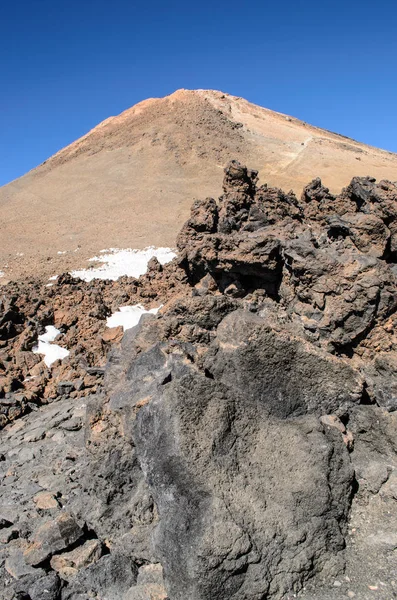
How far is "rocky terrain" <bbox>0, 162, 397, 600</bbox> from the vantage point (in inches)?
138

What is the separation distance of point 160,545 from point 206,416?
3.28ft

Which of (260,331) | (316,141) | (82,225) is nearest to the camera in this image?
(260,331)

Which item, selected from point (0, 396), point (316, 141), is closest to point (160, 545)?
point (0, 396)

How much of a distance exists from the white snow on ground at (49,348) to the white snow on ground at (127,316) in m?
1.22

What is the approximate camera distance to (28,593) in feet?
12.2

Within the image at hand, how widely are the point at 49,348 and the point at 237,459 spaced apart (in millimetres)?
6953

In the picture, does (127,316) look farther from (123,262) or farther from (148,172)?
(148,172)

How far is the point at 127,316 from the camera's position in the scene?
11031mm

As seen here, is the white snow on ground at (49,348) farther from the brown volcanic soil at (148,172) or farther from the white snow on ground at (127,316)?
the brown volcanic soil at (148,172)

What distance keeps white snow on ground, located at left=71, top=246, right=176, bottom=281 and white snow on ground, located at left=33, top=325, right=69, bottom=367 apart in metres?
5.60

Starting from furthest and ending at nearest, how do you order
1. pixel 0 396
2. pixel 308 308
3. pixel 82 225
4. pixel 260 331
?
pixel 82 225 < pixel 0 396 < pixel 308 308 < pixel 260 331

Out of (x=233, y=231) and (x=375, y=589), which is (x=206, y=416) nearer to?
(x=375, y=589)

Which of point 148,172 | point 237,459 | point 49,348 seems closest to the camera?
point 237,459

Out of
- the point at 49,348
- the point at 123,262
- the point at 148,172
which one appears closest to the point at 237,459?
the point at 49,348
